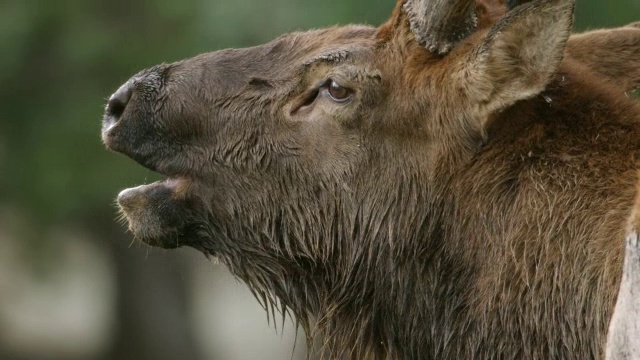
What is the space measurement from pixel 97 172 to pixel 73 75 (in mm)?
1081

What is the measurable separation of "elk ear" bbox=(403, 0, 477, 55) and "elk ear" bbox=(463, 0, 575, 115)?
20cm

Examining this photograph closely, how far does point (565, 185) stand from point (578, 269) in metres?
0.36

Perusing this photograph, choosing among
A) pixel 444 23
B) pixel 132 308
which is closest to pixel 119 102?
pixel 444 23

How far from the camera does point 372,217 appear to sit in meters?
5.61

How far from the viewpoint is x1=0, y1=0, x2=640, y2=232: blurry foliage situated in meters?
13.8

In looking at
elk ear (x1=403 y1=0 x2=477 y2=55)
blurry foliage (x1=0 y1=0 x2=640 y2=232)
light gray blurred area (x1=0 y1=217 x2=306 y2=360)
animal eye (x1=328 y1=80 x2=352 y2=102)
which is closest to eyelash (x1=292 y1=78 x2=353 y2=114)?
animal eye (x1=328 y1=80 x2=352 y2=102)

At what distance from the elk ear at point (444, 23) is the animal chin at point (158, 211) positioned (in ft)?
3.99

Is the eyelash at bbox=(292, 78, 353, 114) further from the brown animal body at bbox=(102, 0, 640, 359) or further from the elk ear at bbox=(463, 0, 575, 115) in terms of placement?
the elk ear at bbox=(463, 0, 575, 115)

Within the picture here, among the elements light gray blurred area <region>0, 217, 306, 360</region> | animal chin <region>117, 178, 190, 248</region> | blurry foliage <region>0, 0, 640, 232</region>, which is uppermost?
animal chin <region>117, 178, 190, 248</region>

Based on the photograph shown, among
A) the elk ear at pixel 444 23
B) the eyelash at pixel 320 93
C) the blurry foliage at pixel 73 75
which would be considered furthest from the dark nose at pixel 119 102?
the blurry foliage at pixel 73 75

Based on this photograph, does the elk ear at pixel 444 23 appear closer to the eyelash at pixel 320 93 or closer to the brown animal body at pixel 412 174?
the brown animal body at pixel 412 174

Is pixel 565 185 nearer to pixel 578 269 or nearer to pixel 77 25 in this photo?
pixel 578 269

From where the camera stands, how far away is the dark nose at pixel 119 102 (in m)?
5.93

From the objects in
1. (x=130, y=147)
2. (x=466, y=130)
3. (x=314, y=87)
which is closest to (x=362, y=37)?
(x=314, y=87)
